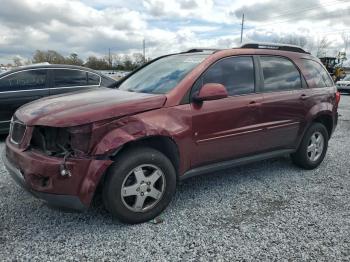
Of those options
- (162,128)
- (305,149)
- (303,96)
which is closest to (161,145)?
(162,128)

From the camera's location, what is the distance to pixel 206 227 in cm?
303

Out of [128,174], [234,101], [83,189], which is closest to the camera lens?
[83,189]

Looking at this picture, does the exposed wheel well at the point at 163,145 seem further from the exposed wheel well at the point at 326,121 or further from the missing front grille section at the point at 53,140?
the exposed wheel well at the point at 326,121

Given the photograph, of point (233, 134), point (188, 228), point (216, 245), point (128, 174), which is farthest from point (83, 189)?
point (233, 134)

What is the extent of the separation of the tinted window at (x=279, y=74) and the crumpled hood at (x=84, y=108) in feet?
5.40

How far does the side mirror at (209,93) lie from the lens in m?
3.22

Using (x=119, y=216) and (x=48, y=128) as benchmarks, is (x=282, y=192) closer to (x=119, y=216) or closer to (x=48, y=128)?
(x=119, y=216)

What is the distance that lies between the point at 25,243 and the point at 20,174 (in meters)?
0.60

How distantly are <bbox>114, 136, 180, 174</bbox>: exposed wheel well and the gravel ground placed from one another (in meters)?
0.58

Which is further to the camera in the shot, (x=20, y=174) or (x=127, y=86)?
(x=127, y=86)

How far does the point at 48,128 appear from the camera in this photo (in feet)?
9.18

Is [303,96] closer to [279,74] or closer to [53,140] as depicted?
[279,74]

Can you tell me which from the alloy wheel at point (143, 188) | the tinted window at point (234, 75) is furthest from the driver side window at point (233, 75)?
the alloy wheel at point (143, 188)

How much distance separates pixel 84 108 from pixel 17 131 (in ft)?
2.66
